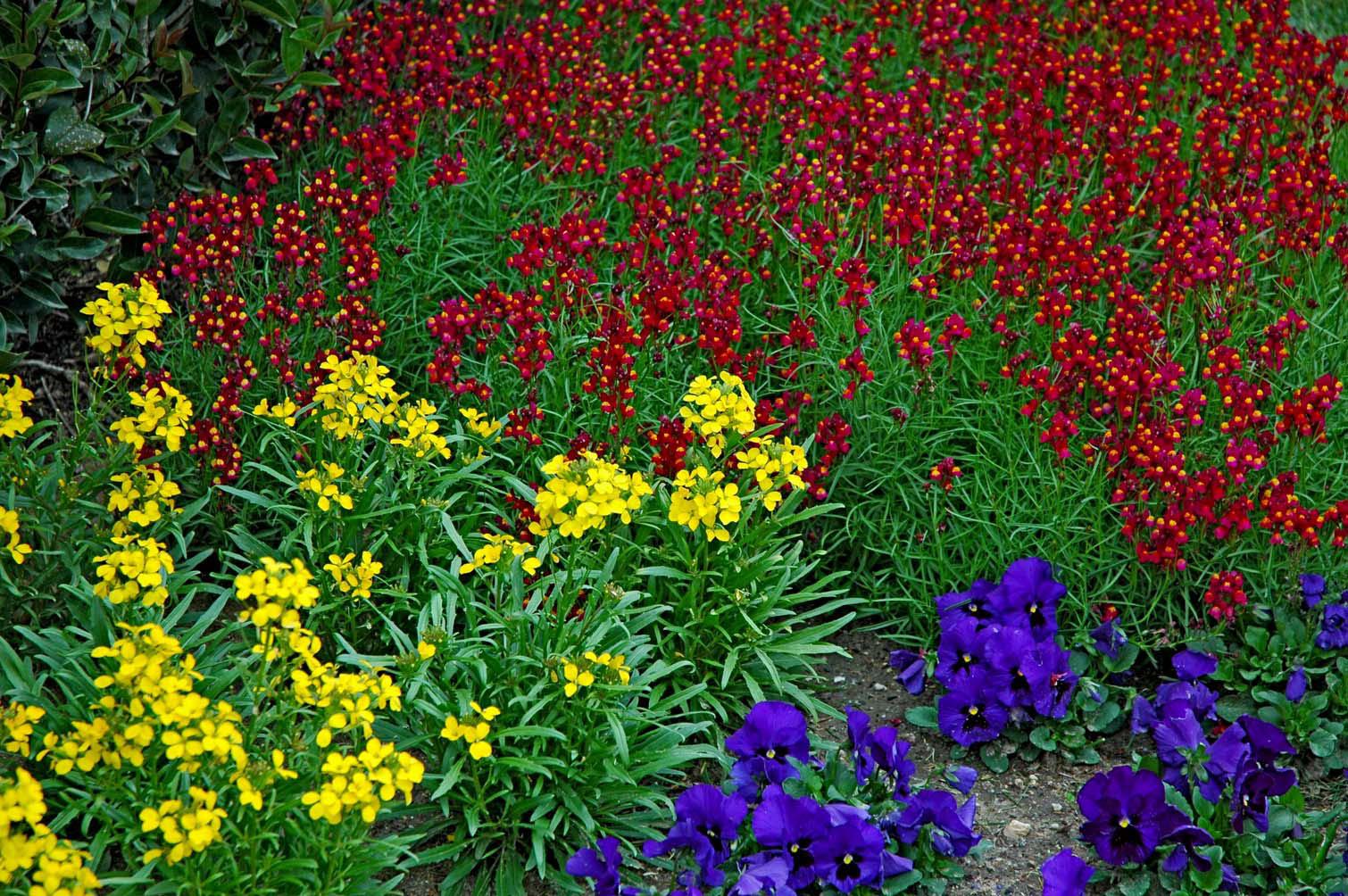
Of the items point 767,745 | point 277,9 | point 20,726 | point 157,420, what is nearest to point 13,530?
point 157,420

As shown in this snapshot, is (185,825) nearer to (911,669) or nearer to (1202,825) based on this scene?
(911,669)

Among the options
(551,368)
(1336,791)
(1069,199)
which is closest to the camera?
(1336,791)

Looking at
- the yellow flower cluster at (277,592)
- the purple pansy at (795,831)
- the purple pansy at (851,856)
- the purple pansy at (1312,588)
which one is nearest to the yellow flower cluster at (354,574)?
the yellow flower cluster at (277,592)

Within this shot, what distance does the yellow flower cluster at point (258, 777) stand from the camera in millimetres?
2717

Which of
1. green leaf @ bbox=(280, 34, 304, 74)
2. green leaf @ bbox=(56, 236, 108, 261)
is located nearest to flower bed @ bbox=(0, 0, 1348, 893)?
green leaf @ bbox=(56, 236, 108, 261)

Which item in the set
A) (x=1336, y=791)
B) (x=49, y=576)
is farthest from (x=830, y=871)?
(x=49, y=576)

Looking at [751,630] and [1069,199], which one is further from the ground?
[1069,199]

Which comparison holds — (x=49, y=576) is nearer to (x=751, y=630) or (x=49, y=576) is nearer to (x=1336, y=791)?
(x=751, y=630)

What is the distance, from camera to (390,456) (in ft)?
12.4

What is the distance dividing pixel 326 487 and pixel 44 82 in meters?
1.40

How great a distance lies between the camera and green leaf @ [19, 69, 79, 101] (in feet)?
12.6

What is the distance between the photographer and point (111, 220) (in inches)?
167

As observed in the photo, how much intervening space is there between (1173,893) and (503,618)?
66.4 inches

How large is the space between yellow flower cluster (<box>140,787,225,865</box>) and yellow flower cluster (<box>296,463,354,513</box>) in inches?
36.2
